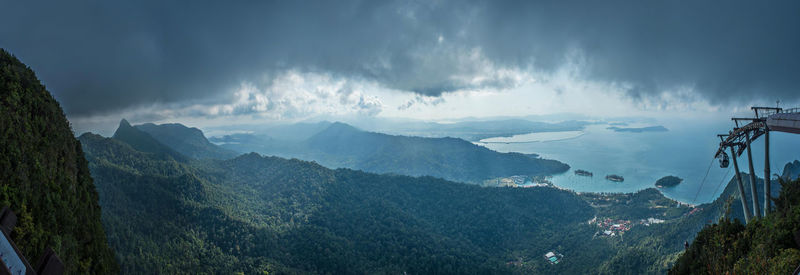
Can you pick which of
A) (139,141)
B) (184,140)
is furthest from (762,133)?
(184,140)

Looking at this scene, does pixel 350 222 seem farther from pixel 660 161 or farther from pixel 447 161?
pixel 660 161

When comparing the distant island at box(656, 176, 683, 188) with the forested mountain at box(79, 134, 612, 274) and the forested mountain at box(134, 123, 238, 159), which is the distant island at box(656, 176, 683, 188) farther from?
the forested mountain at box(134, 123, 238, 159)

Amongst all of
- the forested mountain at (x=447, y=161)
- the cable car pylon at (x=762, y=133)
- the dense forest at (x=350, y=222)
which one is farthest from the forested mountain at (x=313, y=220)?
the forested mountain at (x=447, y=161)

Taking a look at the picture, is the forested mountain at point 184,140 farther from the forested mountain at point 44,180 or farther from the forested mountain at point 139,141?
the forested mountain at point 44,180

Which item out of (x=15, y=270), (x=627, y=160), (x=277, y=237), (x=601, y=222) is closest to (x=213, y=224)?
(x=277, y=237)

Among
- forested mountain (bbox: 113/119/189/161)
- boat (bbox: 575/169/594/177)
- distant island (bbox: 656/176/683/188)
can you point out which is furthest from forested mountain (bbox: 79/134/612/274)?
boat (bbox: 575/169/594/177)

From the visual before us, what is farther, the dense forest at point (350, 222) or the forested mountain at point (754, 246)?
the dense forest at point (350, 222)
